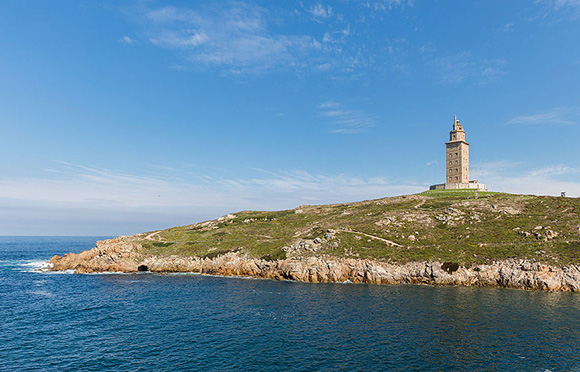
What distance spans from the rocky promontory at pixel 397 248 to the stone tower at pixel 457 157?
15.8 m

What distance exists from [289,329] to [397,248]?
53.9m

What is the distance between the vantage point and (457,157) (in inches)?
5620

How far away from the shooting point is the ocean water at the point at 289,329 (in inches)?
1410

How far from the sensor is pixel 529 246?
266 ft

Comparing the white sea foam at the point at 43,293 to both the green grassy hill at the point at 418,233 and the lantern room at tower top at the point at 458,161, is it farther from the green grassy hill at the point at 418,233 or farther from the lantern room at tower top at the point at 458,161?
Result: the lantern room at tower top at the point at 458,161

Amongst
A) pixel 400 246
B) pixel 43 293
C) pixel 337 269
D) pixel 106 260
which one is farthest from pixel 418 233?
pixel 106 260

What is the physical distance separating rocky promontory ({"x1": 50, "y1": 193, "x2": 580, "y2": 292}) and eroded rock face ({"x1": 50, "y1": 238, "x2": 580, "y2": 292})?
0.22m

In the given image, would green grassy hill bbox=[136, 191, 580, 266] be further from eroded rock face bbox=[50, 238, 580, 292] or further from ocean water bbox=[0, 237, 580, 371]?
ocean water bbox=[0, 237, 580, 371]

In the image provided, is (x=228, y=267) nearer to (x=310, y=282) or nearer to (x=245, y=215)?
(x=310, y=282)

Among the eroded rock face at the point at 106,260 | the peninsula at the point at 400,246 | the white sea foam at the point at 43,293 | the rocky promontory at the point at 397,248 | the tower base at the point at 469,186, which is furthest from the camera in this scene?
the tower base at the point at 469,186

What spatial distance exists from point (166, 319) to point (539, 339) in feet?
176

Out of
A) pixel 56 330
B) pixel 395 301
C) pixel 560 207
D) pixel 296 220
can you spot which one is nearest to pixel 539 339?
pixel 395 301

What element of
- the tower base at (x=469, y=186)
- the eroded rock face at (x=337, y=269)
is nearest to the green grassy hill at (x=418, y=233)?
the eroded rock face at (x=337, y=269)

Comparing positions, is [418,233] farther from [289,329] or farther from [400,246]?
[289,329]
